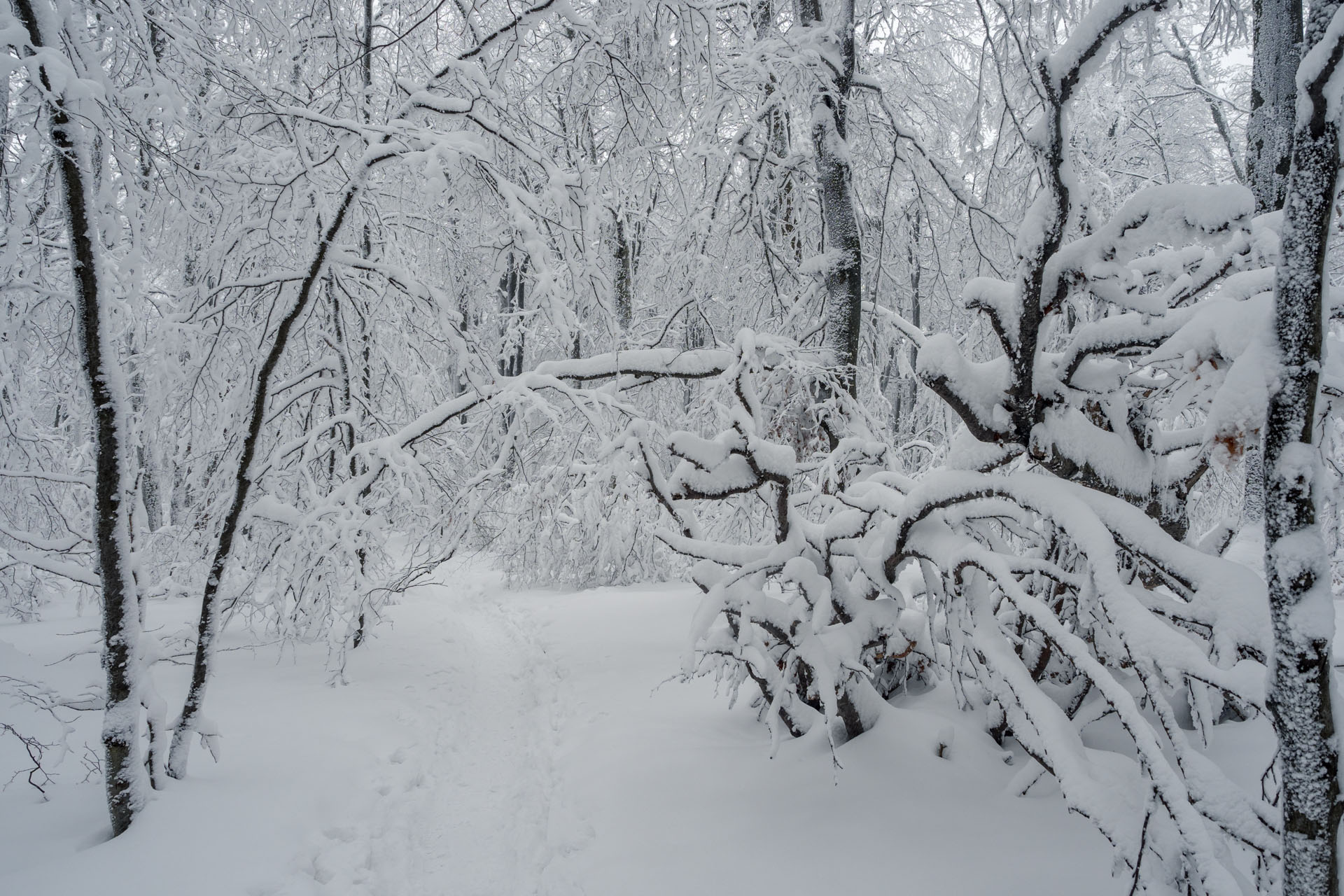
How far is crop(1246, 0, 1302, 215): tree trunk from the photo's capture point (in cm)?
466

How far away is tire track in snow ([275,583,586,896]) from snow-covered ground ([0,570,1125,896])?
0.02 meters

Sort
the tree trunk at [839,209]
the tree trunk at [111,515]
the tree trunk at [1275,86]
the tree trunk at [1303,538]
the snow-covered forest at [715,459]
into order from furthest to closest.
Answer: the tree trunk at [1275,86] → the tree trunk at [839,209] → the tree trunk at [111,515] → the snow-covered forest at [715,459] → the tree trunk at [1303,538]

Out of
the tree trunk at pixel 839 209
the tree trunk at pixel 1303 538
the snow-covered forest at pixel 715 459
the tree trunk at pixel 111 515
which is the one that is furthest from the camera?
the tree trunk at pixel 839 209

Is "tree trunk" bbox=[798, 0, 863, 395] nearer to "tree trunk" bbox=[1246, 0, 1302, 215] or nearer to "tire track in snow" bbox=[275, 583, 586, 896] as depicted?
"tree trunk" bbox=[1246, 0, 1302, 215]

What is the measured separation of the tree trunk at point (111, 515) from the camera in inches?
115

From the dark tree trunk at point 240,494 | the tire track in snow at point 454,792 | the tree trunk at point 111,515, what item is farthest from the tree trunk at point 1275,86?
the tree trunk at point 111,515

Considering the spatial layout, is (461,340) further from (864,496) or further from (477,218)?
(864,496)

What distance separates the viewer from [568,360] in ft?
14.2

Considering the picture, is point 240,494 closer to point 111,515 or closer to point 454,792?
point 111,515

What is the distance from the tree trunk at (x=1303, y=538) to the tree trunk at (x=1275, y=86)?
437 centimetres

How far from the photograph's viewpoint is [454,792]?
454 centimetres

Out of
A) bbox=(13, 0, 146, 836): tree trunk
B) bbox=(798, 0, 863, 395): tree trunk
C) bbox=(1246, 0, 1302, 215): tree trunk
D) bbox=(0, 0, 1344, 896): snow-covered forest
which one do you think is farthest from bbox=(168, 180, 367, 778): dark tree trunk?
bbox=(1246, 0, 1302, 215): tree trunk

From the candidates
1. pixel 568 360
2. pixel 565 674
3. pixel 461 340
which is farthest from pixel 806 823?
pixel 565 674

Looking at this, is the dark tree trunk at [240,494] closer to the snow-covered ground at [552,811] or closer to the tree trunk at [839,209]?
the snow-covered ground at [552,811]
